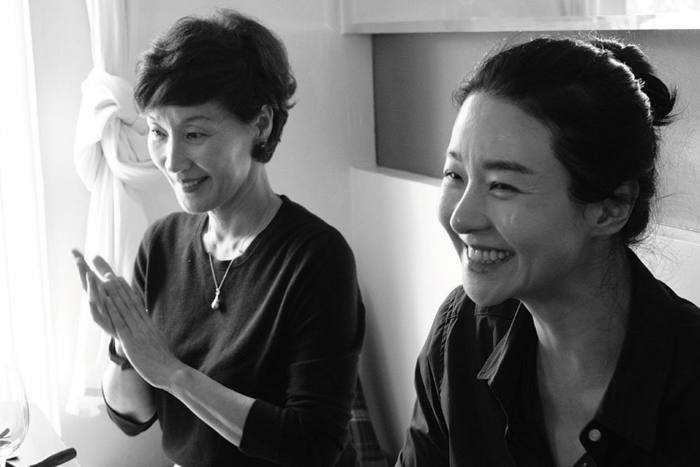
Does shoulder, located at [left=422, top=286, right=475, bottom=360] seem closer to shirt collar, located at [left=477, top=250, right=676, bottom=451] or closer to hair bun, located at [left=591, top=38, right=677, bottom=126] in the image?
shirt collar, located at [left=477, top=250, right=676, bottom=451]

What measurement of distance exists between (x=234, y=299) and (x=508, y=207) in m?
0.83

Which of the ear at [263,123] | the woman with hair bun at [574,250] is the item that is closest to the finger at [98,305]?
the ear at [263,123]

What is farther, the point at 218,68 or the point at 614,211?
the point at 218,68

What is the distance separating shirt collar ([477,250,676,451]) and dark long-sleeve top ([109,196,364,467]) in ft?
2.11

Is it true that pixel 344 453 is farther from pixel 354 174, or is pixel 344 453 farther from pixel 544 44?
pixel 354 174

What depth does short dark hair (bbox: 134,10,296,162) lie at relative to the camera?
176cm

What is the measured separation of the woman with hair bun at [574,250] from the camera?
1115 millimetres

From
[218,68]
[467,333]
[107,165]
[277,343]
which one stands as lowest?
[277,343]

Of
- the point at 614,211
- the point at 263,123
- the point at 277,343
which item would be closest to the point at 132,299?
the point at 277,343

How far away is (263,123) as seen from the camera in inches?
73.8

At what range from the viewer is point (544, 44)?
3.83ft

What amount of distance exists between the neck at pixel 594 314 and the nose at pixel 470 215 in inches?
5.3

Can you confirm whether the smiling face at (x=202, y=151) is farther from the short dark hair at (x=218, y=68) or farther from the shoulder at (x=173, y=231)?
the shoulder at (x=173, y=231)

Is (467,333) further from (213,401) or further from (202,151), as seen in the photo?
(202,151)
